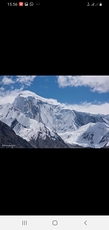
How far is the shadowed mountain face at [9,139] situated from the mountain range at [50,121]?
0.12 feet

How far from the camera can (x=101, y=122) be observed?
7.36 ft

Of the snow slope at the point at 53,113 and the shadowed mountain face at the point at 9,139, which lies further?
the snow slope at the point at 53,113

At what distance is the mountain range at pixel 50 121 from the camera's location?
2.22 metres

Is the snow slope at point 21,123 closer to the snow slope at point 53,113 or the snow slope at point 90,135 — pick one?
the snow slope at point 53,113

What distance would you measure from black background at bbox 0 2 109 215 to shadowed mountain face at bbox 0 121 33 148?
0.08 meters

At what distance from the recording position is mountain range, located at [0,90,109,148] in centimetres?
222

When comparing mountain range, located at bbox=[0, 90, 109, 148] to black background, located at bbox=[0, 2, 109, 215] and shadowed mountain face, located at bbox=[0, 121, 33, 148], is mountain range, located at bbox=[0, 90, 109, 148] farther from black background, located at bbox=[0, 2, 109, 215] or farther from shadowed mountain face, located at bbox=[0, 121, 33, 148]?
black background, located at bbox=[0, 2, 109, 215]
